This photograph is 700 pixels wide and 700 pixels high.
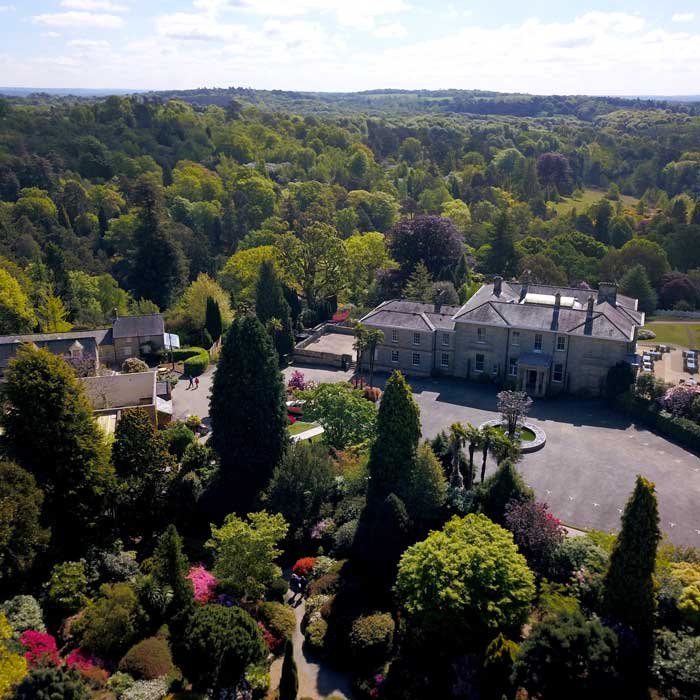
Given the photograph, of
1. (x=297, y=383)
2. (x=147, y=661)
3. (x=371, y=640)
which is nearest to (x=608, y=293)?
(x=297, y=383)

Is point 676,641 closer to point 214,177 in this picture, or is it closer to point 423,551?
point 423,551

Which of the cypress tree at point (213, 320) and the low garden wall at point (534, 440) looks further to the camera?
the cypress tree at point (213, 320)

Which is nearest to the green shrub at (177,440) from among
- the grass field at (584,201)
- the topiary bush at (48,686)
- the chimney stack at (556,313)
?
the topiary bush at (48,686)

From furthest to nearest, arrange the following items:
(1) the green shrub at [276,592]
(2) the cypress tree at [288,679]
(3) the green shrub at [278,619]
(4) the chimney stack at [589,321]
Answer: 1. (4) the chimney stack at [589,321]
2. (1) the green shrub at [276,592]
3. (3) the green shrub at [278,619]
4. (2) the cypress tree at [288,679]

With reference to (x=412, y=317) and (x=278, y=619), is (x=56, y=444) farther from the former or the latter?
(x=412, y=317)

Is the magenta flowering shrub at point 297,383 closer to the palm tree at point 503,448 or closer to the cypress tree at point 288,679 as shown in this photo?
the palm tree at point 503,448

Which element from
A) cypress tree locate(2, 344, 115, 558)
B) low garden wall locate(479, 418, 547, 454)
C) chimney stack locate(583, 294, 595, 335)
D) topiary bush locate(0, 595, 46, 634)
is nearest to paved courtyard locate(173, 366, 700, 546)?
low garden wall locate(479, 418, 547, 454)
